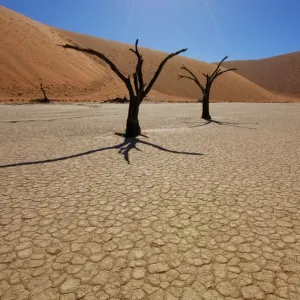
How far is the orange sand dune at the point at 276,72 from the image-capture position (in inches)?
3418

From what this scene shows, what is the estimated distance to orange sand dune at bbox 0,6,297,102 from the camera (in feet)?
125

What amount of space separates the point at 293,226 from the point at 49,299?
334 cm

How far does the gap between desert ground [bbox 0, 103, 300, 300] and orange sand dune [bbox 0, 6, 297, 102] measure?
3234 cm

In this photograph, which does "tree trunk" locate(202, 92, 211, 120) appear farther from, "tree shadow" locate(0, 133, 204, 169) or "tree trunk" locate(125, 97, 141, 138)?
"tree shadow" locate(0, 133, 204, 169)

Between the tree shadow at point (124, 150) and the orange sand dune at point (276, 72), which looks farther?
the orange sand dune at point (276, 72)

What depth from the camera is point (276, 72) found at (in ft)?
320

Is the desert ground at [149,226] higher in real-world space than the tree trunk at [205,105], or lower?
lower

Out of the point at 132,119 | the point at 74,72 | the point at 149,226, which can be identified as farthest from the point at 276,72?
the point at 149,226

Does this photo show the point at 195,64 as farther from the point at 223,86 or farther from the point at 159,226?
the point at 159,226

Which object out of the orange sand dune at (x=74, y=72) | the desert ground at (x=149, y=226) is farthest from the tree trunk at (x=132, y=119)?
the orange sand dune at (x=74, y=72)

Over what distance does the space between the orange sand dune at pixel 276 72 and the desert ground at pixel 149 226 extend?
84054 millimetres

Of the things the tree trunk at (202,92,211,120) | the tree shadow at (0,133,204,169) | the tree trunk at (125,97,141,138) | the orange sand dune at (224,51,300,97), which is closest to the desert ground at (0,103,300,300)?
the tree shadow at (0,133,204,169)

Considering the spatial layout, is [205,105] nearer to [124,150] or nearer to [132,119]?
[132,119]

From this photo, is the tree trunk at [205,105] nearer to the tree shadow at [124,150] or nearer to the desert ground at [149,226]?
the tree shadow at [124,150]
